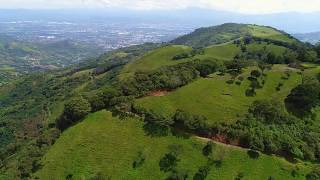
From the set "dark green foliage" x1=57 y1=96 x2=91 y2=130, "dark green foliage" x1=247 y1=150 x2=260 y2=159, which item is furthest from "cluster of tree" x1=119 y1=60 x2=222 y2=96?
"dark green foliage" x1=247 y1=150 x2=260 y2=159

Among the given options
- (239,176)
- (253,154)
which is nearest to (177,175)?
(239,176)

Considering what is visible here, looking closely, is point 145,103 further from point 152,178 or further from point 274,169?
point 274,169

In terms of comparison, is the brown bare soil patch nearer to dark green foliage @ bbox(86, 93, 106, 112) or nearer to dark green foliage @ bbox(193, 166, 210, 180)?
dark green foliage @ bbox(86, 93, 106, 112)

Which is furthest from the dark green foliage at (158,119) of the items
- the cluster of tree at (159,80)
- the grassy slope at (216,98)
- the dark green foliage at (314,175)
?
the dark green foliage at (314,175)

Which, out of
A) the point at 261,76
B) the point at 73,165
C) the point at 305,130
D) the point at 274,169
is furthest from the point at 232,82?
the point at 73,165

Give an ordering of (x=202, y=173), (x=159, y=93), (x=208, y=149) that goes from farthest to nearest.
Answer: (x=159, y=93) < (x=208, y=149) < (x=202, y=173)

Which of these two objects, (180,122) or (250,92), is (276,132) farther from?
(180,122)
